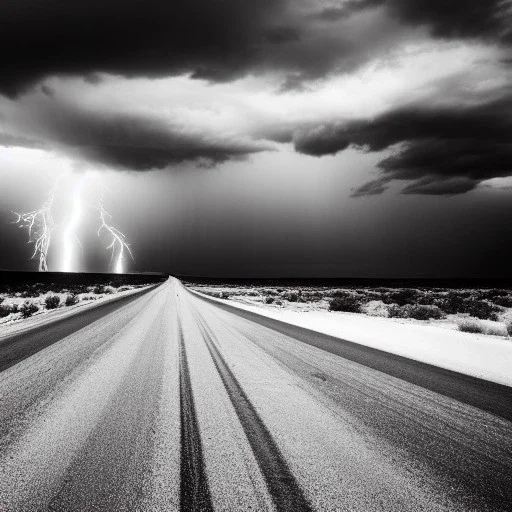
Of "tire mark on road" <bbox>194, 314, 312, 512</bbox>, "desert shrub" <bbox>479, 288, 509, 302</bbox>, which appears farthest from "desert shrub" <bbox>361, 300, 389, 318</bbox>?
"tire mark on road" <bbox>194, 314, 312, 512</bbox>

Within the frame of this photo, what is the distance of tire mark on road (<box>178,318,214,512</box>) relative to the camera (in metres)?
2.11

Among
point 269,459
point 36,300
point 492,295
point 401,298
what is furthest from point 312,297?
point 269,459

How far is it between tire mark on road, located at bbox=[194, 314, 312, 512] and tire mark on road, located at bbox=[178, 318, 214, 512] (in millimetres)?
478

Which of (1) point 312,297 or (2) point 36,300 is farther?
(1) point 312,297

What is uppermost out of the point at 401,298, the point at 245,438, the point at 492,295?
the point at 245,438

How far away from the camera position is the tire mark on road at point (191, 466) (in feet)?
6.92

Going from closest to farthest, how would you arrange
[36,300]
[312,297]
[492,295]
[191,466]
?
[191,466], [36,300], [492,295], [312,297]

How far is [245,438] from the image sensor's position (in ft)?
9.90

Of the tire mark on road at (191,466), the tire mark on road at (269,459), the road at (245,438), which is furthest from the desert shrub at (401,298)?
the tire mark on road at (191,466)

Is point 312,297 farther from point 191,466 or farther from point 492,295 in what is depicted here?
point 191,466

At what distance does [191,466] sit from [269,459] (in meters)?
0.67

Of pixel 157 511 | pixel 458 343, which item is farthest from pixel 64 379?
pixel 458 343

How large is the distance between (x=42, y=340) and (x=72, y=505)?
734 cm

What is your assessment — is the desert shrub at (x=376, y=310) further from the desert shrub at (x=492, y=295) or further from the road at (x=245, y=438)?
the road at (x=245, y=438)
